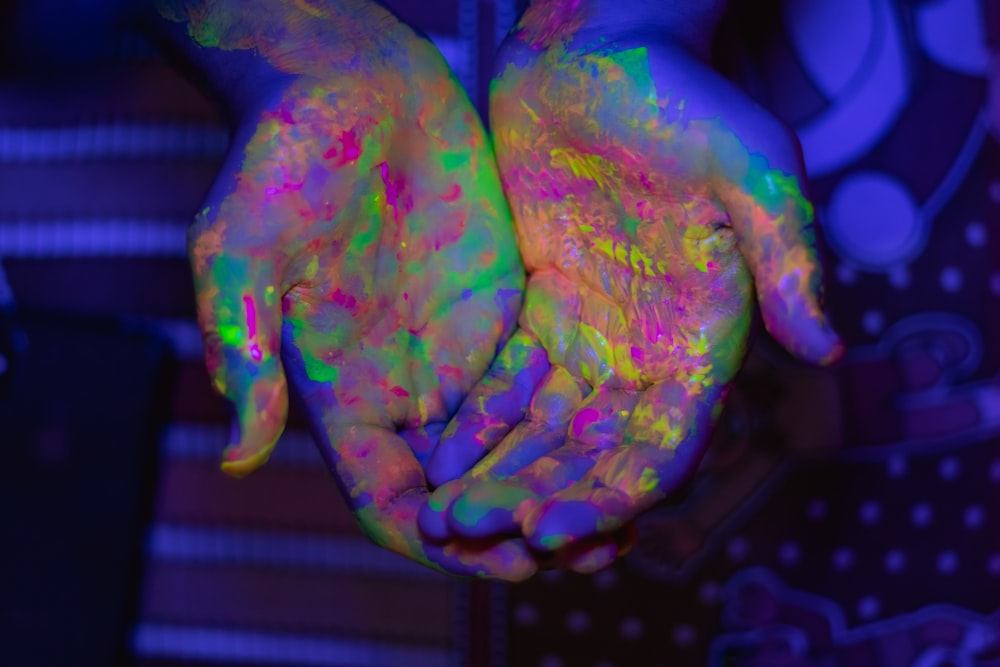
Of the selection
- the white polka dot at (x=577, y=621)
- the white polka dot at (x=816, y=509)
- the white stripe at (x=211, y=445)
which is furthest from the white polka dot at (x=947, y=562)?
the white stripe at (x=211, y=445)

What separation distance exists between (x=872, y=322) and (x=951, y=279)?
0.09 metres

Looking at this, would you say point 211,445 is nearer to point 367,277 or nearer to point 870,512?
point 367,277

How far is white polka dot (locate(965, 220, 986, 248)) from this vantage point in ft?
2.51

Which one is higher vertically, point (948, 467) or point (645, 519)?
point (948, 467)

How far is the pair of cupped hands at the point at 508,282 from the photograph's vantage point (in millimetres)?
398

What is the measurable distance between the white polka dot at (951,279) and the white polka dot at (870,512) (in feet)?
0.75

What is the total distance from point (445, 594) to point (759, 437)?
0.36 metres

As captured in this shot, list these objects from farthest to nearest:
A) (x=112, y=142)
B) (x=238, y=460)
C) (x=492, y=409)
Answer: (x=112, y=142) → (x=492, y=409) → (x=238, y=460)

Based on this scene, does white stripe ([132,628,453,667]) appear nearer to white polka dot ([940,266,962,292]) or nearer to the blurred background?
the blurred background

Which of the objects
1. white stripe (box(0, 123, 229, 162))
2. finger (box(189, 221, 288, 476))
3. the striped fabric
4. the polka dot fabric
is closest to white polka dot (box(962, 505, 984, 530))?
the polka dot fabric

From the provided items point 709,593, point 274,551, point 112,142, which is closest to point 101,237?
point 112,142


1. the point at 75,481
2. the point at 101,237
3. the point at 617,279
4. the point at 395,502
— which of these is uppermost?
the point at 617,279

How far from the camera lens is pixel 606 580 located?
2.51 feet

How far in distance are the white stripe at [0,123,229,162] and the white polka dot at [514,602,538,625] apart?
537mm
